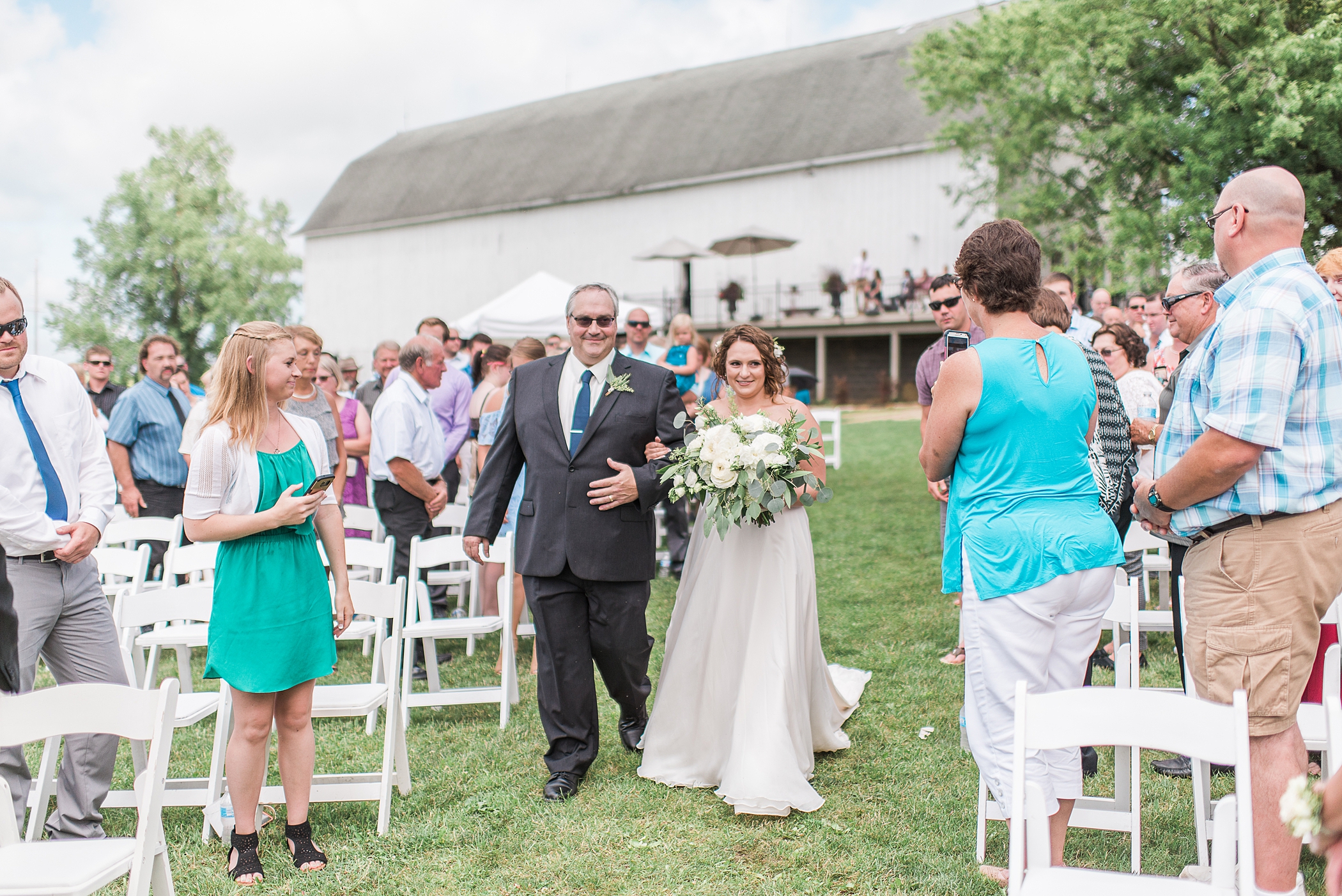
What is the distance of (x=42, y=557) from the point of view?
368 cm

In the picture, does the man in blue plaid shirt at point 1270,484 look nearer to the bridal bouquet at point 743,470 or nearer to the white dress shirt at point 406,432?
the bridal bouquet at point 743,470

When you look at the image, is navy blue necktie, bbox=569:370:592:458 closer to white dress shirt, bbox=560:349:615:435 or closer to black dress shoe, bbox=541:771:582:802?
white dress shirt, bbox=560:349:615:435

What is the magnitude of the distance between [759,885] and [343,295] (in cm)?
4626

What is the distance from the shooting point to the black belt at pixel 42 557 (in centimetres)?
365

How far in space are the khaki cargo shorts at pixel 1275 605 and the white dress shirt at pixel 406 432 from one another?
16.3 feet

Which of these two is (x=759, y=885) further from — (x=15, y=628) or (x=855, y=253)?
(x=855, y=253)

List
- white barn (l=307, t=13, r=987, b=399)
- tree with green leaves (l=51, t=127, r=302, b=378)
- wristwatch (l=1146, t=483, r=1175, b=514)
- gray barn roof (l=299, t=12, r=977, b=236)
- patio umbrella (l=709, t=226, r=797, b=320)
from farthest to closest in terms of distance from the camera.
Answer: tree with green leaves (l=51, t=127, r=302, b=378) → gray barn roof (l=299, t=12, r=977, b=236) → white barn (l=307, t=13, r=987, b=399) → patio umbrella (l=709, t=226, r=797, b=320) → wristwatch (l=1146, t=483, r=1175, b=514)

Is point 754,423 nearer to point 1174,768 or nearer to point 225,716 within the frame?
point 1174,768

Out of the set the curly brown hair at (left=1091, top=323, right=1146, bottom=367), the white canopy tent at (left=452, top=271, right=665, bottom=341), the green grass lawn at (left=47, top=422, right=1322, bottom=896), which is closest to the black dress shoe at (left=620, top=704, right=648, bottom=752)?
the green grass lawn at (left=47, top=422, right=1322, bottom=896)

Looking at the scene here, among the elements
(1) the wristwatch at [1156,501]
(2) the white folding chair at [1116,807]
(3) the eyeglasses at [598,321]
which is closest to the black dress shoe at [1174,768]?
(2) the white folding chair at [1116,807]

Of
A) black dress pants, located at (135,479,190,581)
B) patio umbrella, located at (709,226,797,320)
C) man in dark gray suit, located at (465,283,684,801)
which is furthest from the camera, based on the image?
patio umbrella, located at (709,226,797,320)

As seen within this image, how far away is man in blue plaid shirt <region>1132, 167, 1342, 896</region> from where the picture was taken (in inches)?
107

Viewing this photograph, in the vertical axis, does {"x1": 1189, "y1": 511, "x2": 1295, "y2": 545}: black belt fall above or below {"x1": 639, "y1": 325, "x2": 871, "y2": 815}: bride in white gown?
above

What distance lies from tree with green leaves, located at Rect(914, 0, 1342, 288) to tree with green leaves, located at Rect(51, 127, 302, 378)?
30.6 metres
